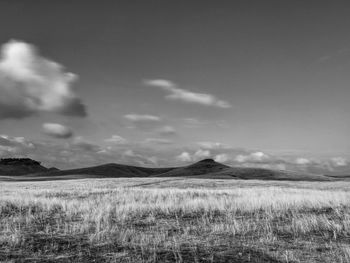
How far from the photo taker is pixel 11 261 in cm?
737

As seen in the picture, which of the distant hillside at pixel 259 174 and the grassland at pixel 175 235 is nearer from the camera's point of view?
the grassland at pixel 175 235

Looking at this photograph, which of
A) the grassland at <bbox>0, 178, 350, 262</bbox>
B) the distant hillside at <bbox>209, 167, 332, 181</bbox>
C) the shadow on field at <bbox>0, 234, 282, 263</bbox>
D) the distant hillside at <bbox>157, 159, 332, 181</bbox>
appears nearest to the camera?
the shadow on field at <bbox>0, 234, 282, 263</bbox>

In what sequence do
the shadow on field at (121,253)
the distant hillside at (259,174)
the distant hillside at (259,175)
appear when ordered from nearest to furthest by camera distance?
the shadow on field at (121,253), the distant hillside at (259,175), the distant hillside at (259,174)

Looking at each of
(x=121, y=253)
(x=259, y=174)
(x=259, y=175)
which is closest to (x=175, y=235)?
(x=121, y=253)

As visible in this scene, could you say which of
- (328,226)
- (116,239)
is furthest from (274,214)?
(116,239)

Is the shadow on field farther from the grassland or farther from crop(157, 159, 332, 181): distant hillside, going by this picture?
crop(157, 159, 332, 181): distant hillside

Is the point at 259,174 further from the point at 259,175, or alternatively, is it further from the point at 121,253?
the point at 121,253

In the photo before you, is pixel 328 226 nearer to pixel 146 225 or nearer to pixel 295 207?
pixel 295 207

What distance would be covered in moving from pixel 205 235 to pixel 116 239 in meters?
2.73

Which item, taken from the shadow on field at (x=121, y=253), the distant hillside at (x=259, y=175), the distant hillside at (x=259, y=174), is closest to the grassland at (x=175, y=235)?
the shadow on field at (x=121, y=253)

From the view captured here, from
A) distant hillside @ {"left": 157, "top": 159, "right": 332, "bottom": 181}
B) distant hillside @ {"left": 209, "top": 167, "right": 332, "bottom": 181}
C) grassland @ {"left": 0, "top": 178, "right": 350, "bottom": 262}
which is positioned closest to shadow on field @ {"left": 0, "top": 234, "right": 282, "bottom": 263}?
grassland @ {"left": 0, "top": 178, "right": 350, "bottom": 262}

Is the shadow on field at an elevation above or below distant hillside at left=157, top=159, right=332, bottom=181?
below

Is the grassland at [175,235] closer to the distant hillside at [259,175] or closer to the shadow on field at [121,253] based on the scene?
the shadow on field at [121,253]

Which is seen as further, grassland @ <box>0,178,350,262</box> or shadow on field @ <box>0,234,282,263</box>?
grassland @ <box>0,178,350,262</box>
